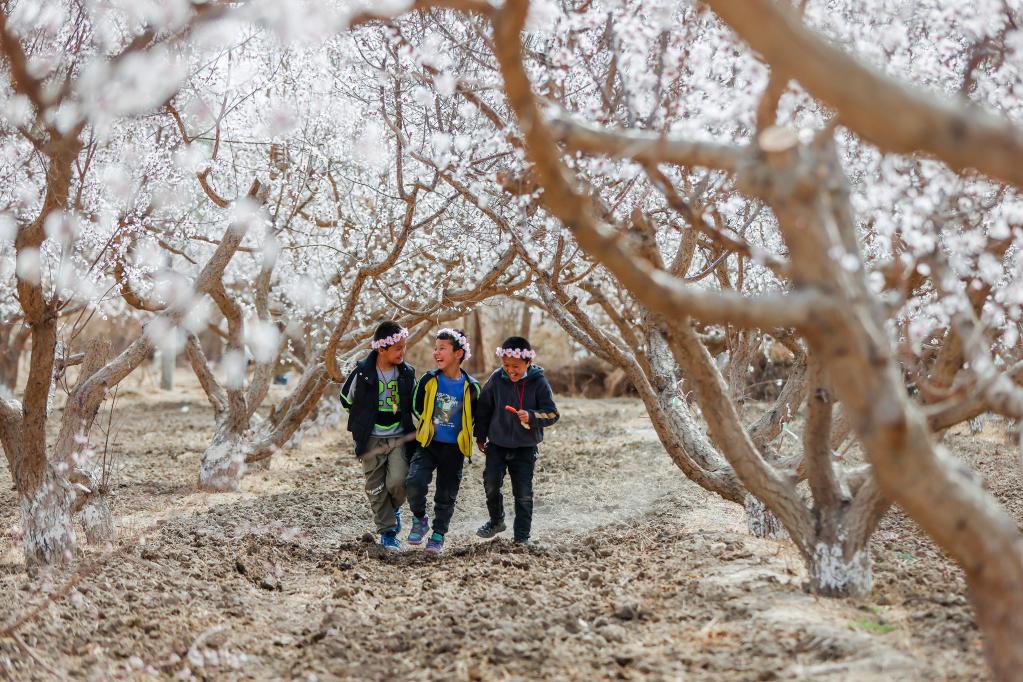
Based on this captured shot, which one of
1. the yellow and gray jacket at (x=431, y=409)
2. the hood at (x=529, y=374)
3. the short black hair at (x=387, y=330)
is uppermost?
the short black hair at (x=387, y=330)

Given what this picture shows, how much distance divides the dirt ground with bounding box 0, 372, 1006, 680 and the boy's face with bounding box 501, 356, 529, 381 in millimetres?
1184

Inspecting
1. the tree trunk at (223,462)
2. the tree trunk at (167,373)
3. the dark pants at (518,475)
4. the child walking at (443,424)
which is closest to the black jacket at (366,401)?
the child walking at (443,424)

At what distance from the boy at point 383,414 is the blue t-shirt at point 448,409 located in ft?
0.86

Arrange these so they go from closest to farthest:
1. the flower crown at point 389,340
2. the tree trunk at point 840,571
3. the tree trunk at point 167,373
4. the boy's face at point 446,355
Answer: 1. the tree trunk at point 840,571
2. the boy's face at point 446,355
3. the flower crown at point 389,340
4. the tree trunk at point 167,373

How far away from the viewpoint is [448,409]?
6.79 meters

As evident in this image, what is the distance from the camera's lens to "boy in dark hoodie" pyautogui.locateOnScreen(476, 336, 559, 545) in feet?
21.9

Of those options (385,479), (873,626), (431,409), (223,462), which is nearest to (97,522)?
(385,479)

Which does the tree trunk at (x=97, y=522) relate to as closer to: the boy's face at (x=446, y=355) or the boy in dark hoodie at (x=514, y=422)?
the boy's face at (x=446, y=355)

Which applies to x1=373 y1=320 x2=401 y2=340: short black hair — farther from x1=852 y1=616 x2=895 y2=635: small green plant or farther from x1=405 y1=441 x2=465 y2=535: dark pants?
x1=852 y1=616 x2=895 y2=635: small green plant

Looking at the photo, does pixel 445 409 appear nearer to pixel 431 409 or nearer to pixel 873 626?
pixel 431 409

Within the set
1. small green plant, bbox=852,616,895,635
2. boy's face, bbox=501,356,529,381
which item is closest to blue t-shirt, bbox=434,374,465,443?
boy's face, bbox=501,356,529,381

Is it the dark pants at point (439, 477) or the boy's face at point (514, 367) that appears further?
the dark pants at point (439, 477)

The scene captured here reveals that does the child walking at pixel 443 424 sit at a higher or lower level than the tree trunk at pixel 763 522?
higher

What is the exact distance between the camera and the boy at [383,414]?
22.6ft
